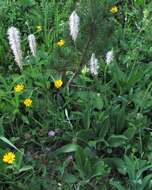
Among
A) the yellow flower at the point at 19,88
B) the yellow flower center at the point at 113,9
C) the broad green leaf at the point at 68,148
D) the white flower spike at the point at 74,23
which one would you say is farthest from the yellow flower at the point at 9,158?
the yellow flower center at the point at 113,9

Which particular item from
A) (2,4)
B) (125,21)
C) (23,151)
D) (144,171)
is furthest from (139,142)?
(2,4)

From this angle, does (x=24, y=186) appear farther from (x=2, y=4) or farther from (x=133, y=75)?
(x=2, y=4)

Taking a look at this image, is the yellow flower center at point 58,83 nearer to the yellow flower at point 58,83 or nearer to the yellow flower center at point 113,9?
the yellow flower at point 58,83

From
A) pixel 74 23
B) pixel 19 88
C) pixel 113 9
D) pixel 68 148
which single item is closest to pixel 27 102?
pixel 19 88

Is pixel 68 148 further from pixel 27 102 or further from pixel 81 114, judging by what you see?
pixel 27 102

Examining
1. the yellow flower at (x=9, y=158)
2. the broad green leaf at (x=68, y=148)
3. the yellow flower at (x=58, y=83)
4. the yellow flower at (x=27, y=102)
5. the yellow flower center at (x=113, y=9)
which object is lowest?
the broad green leaf at (x=68, y=148)

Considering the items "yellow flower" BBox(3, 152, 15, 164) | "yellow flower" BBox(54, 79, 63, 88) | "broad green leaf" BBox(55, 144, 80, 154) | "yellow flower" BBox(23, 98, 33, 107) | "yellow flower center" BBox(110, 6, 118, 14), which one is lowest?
"broad green leaf" BBox(55, 144, 80, 154)

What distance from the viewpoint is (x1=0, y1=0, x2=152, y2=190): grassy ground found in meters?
2.44

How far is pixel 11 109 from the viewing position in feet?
8.80

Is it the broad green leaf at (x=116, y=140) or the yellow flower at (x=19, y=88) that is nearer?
the broad green leaf at (x=116, y=140)

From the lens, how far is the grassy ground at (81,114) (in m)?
2.44

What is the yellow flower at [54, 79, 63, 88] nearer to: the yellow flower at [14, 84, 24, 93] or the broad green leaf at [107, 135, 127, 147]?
the yellow flower at [14, 84, 24, 93]

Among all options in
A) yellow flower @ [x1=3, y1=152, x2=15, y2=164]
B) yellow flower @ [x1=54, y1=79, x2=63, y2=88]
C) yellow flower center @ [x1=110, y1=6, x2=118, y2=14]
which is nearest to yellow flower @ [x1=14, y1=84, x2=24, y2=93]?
yellow flower @ [x1=54, y1=79, x2=63, y2=88]

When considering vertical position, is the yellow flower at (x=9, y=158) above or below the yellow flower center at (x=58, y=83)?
below
